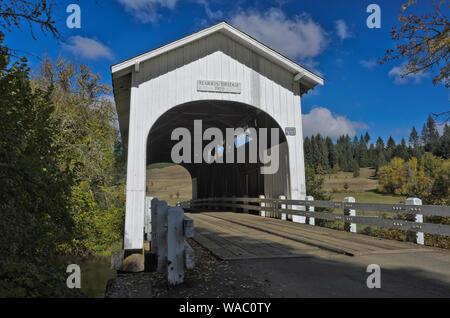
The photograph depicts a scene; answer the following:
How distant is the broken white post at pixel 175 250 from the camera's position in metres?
3.20

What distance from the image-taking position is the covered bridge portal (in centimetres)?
816

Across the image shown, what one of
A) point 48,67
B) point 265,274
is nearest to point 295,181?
point 265,274

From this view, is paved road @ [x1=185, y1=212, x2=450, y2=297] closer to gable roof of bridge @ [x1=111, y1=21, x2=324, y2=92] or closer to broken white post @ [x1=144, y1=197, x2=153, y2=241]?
broken white post @ [x1=144, y1=197, x2=153, y2=241]

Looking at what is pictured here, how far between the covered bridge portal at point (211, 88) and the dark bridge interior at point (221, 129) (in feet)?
2.78

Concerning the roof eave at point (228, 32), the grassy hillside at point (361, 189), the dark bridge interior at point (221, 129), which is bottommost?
the grassy hillside at point (361, 189)

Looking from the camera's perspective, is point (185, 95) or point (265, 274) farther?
point (185, 95)

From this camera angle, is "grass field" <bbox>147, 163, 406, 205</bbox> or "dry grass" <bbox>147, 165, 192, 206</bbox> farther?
"grass field" <bbox>147, 163, 406, 205</bbox>

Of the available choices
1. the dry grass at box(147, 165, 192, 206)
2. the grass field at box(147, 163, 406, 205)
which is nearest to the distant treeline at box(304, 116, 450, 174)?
the grass field at box(147, 163, 406, 205)

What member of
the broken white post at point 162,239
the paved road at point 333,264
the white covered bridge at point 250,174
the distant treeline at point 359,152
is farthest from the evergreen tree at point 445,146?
the broken white post at point 162,239

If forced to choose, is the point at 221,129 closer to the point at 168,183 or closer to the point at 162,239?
the point at 162,239

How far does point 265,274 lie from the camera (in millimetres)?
3668

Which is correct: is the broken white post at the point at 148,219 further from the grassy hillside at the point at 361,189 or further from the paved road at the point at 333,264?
the grassy hillside at the point at 361,189

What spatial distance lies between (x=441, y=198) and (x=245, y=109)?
7730 millimetres
